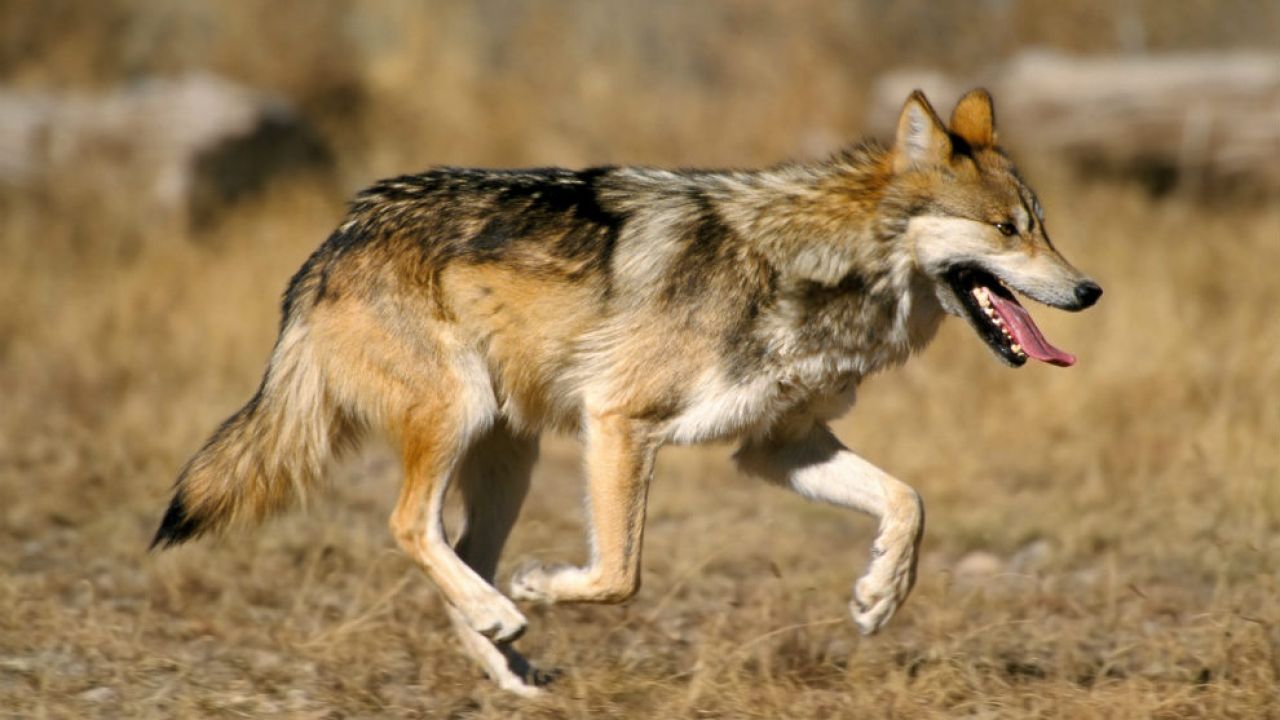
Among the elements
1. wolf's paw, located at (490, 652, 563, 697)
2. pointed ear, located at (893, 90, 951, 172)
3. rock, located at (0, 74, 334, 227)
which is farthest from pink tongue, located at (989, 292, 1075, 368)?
rock, located at (0, 74, 334, 227)

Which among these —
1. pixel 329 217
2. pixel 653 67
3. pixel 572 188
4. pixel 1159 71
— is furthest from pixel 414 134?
pixel 572 188

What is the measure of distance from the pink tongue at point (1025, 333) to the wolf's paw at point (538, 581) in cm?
149

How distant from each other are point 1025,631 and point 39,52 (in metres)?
10.9

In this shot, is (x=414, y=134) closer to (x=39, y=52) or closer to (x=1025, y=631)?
(x=39, y=52)

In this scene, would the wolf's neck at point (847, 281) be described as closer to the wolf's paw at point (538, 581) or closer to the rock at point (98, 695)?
the wolf's paw at point (538, 581)

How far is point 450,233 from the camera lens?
4871mm

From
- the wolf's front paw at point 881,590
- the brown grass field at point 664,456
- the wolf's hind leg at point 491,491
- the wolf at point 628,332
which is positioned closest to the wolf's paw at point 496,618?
the wolf at point 628,332

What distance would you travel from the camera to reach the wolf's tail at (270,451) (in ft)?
15.6

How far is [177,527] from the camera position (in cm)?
470

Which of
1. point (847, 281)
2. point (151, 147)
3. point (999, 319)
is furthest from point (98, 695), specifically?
point (151, 147)

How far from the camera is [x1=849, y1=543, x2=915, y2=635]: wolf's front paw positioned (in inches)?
182

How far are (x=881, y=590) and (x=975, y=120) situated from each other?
153cm

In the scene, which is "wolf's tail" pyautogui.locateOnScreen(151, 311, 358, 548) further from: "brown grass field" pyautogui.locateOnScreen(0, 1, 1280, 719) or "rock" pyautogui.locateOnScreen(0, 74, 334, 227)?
"rock" pyautogui.locateOnScreen(0, 74, 334, 227)

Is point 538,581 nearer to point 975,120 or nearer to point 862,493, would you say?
point 862,493
